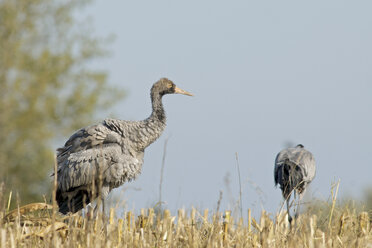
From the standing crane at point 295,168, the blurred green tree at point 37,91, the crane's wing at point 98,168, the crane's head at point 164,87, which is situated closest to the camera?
the crane's wing at point 98,168

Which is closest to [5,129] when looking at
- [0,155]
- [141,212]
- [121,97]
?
[0,155]

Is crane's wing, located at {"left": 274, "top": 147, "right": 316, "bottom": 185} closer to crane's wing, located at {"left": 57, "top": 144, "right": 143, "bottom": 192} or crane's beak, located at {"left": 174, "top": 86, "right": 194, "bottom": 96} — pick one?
crane's beak, located at {"left": 174, "top": 86, "right": 194, "bottom": 96}

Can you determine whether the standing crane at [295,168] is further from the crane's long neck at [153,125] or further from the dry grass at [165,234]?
the dry grass at [165,234]

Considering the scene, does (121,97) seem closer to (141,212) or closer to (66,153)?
(66,153)

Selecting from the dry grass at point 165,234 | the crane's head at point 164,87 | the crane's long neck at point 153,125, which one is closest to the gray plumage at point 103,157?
the crane's long neck at point 153,125

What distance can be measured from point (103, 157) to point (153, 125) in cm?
112

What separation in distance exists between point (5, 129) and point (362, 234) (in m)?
14.3

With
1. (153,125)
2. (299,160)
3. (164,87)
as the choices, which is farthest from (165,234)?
(299,160)

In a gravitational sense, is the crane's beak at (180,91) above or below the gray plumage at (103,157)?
above

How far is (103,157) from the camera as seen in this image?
25.6 ft

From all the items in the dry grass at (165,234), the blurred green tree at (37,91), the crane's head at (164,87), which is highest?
the blurred green tree at (37,91)

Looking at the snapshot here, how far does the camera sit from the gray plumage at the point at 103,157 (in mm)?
7926

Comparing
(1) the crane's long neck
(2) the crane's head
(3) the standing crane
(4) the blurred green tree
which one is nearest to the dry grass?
(1) the crane's long neck

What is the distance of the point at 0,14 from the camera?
1944 centimetres
